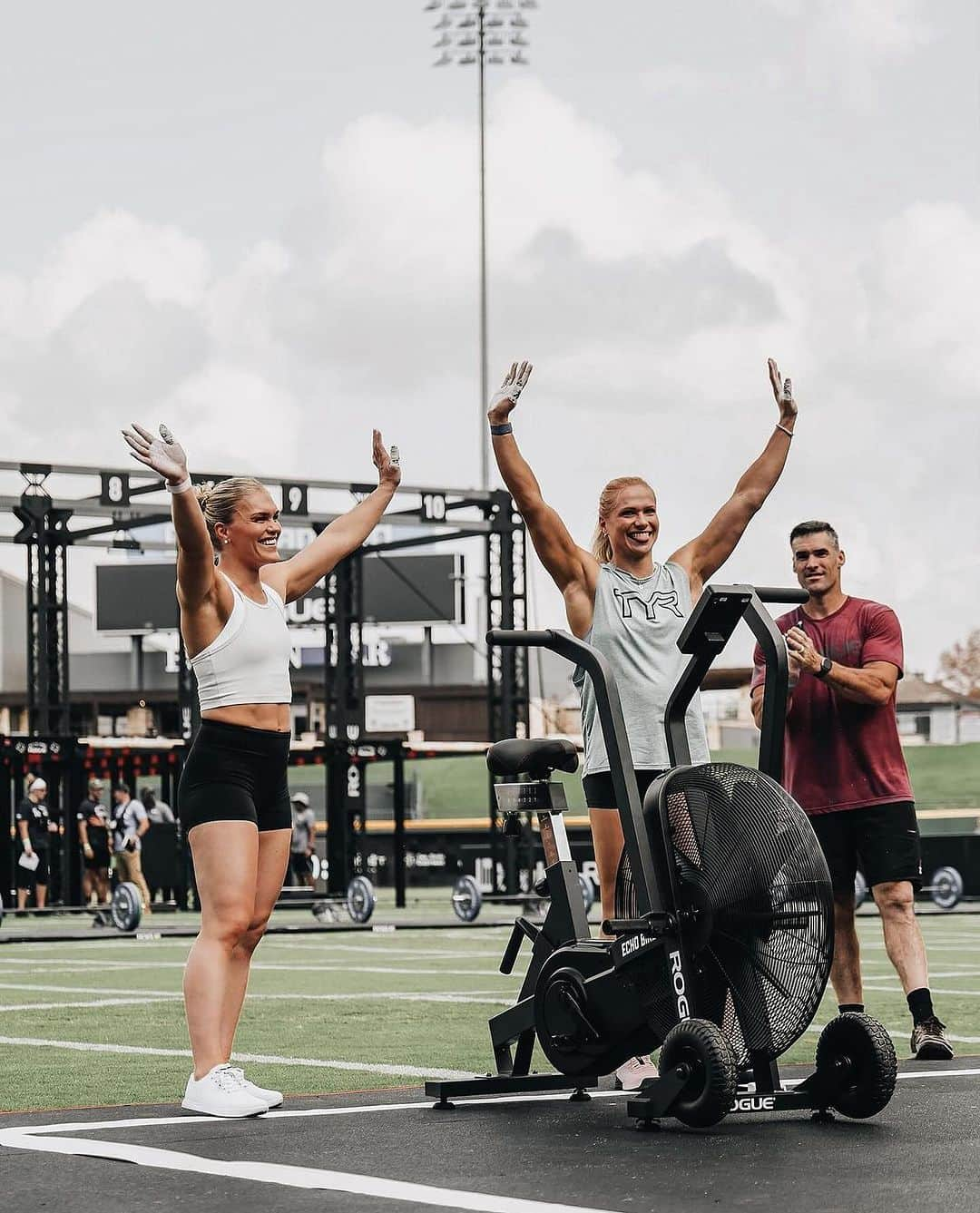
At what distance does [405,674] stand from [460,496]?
1200 inches

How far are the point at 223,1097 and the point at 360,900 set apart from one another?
56.2ft

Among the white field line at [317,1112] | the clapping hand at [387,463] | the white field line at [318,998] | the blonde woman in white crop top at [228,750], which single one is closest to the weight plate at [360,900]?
the white field line at [318,998]

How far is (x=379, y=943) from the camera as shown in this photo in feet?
61.1

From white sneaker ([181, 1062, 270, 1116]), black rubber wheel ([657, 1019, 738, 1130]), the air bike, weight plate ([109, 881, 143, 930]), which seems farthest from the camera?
weight plate ([109, 881, 143, 930])

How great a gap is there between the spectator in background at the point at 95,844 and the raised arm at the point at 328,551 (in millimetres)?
20574

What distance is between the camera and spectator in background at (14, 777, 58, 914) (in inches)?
1017

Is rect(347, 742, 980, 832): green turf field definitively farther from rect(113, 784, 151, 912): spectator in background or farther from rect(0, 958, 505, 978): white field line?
rect(0, 958, 505, 978): white field line

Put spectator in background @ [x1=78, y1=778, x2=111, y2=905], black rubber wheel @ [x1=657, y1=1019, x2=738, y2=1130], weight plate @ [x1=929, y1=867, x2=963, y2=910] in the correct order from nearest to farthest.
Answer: black rubber wheel @ [x1=657, y1=1019, x2=738, y2=1130], weight plate @ [x1=929, y1=867, x2=963, y2=910], spectator in background @ [x1=78, y1=778, x2=111, y2=905]

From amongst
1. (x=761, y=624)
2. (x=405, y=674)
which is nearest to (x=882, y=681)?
(x=761, y=624)

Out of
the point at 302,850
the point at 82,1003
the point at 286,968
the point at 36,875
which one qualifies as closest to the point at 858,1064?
the point at 82,1003

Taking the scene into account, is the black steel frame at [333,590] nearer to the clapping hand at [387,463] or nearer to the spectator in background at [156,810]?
the spectator in background at [156,810]

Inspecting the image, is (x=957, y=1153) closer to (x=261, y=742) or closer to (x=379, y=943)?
(x=261, y=742)

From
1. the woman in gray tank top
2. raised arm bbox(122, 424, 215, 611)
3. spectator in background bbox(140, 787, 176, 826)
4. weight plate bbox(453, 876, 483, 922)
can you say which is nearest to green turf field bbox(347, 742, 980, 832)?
spectator in background bbox(140, 787, 176, 826)

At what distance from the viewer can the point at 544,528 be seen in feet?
20.9
